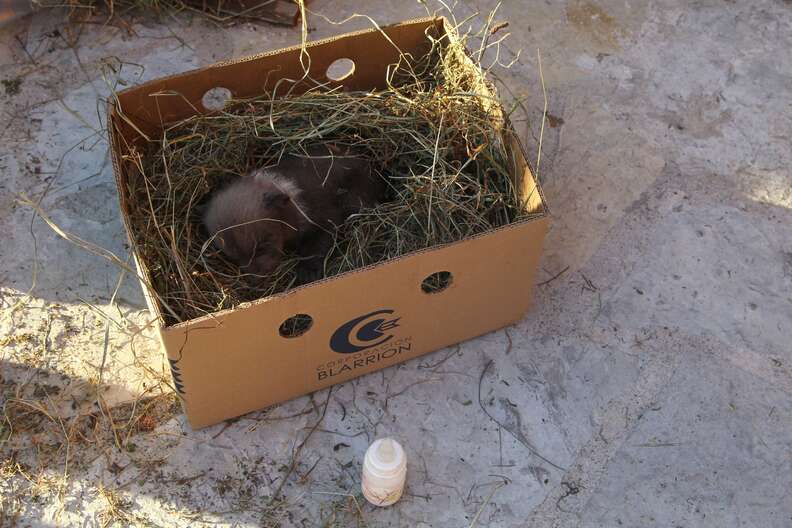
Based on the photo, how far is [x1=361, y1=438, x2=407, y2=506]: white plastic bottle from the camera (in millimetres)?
2543

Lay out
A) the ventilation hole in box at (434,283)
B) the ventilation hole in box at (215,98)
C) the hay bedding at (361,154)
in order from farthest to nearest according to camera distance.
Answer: the ventilation hole in box at (215,98) → the ventilation hole in box at (434,283) → the hay bedding at (361,154)

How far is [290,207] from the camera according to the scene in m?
3.18

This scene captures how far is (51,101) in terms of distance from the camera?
3.89 meters

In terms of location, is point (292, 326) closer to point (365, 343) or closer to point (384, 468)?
point (365, 343)

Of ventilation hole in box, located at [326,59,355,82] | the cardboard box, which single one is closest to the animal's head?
the cardboard box

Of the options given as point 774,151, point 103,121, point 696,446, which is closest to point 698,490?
point 696,446

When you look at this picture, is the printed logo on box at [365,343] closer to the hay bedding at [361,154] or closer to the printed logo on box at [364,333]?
the printed logo on box at [364,333]

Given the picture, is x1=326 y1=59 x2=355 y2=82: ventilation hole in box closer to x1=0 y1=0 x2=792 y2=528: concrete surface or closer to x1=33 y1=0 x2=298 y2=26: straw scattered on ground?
x1=0 y1=0 x2=792 y2=528: concrete surface

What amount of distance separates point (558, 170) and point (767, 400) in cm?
135

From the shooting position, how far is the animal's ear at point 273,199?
3.10 m

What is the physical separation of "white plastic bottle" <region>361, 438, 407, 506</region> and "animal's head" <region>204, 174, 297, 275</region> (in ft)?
2.96

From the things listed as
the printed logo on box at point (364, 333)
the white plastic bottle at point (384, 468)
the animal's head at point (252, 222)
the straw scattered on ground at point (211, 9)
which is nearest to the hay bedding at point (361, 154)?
the animal's head at point (252, 222)

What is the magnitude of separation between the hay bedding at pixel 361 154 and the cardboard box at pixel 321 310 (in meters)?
0.14

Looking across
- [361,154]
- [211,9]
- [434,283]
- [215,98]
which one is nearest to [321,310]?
[434,283]
